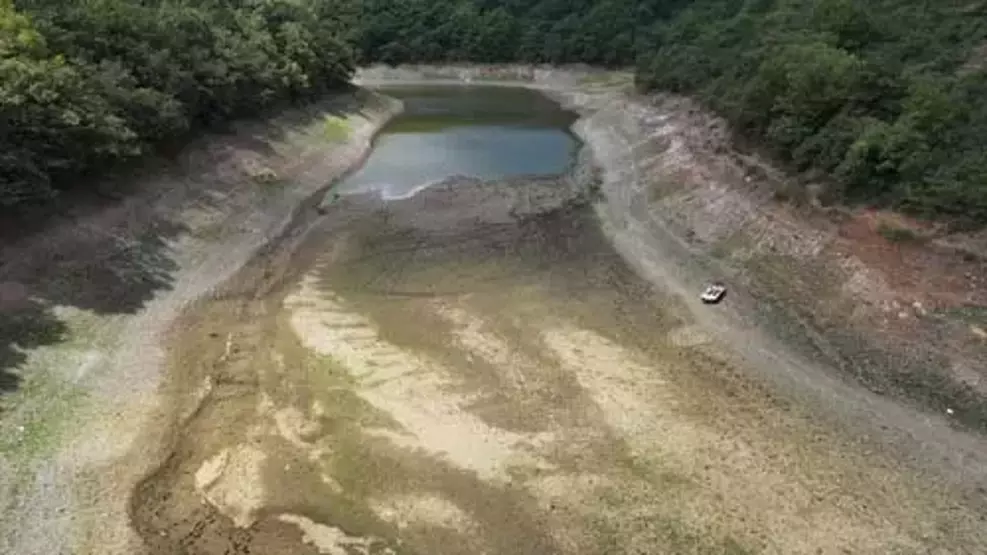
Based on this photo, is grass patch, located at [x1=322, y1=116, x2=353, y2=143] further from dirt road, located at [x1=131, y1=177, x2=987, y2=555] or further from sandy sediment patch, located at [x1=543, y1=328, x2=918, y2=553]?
sandy sediment patch, located at [x1=543, y1=328, x2=918, y2=553]

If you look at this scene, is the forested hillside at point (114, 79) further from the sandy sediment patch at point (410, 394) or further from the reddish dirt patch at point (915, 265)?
the reddish dirt patch at point (915, 265)

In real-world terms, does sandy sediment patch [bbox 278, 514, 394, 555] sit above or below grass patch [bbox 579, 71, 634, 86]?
above

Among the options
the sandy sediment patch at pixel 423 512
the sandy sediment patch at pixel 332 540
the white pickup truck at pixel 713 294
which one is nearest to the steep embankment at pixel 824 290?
the white pickup truck at pixel 713 294

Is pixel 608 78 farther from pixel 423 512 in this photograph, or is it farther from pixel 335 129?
pixel 423 512

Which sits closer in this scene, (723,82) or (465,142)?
(723,82)

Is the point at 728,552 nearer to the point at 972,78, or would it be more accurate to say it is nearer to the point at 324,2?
the point at 972,78

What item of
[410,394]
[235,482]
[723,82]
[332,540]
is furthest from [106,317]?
[723,82]

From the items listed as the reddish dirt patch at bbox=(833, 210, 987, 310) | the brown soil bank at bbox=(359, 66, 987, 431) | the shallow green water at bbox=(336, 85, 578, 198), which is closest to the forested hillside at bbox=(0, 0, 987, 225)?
the reddish dirt patch at bbox=(833, 210, 987, 310)
